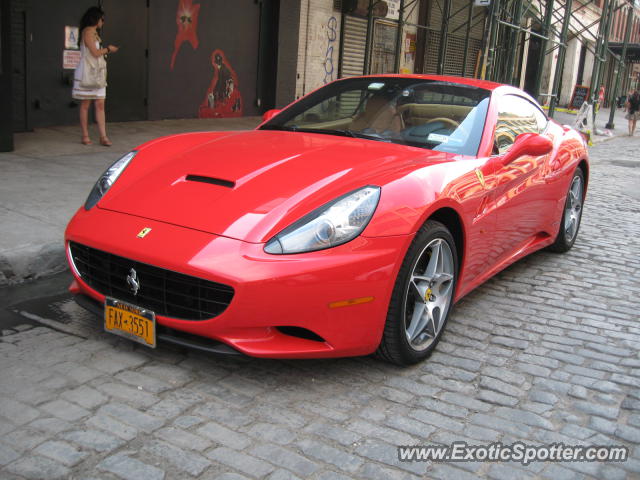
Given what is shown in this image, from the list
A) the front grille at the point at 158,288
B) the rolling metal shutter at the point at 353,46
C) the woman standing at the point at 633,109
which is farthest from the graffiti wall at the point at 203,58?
the woman standing at the point at 633,109

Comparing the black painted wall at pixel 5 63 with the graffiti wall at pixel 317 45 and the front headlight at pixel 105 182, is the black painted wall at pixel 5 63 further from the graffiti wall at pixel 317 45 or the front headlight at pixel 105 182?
the graffiti wall at pixel 317 45

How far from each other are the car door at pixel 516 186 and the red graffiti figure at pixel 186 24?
8229 millimetres

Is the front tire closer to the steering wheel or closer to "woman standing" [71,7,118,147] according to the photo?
the steering wheel

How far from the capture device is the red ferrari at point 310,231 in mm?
2936

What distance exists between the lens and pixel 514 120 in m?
4.70

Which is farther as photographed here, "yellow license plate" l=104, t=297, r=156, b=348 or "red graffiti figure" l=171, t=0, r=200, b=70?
"red graffiti figure" l=171, t=0, r=200, b=70

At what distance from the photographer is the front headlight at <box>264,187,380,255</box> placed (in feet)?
9.74

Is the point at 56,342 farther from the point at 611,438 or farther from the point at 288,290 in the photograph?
the point at 611,438

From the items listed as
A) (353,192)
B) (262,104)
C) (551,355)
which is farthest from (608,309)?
(262,104)

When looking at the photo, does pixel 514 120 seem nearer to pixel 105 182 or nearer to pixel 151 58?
pixel 105 182

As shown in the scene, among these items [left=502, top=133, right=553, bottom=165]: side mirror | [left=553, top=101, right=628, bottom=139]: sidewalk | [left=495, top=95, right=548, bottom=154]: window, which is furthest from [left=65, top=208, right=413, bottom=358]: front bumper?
[left=553, top=101, right=628, bottom=139]: sidewalk

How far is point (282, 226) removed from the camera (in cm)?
302

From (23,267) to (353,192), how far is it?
2.45 meters

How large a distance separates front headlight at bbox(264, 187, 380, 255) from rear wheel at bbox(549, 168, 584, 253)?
297cm
